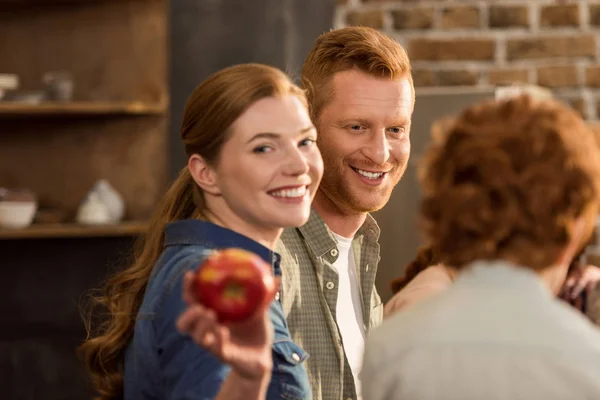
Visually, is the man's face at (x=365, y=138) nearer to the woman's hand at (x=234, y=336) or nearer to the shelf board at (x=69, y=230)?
the woman's hand at (x=234, y=336)

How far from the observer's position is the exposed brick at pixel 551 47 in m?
3.74

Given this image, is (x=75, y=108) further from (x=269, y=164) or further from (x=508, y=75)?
(x=269, y=164)

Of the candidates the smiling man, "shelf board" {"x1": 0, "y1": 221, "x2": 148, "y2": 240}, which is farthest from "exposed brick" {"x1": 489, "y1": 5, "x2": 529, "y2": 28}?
the smiling man

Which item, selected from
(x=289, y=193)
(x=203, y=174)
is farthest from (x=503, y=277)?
(x=203, y=174)

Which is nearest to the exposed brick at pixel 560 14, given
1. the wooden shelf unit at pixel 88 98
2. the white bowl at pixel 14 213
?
Answer: the wooden shelf unit at pixel 88 98

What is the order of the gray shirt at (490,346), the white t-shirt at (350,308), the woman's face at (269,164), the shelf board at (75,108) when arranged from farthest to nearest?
the shelf board at (75,108) < the white t-shirt at (350,308) < the woman's face at (269,164) < the gray shirt at (490,346)

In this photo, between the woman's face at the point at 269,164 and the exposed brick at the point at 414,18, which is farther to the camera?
the exposed brick at the point at 414,18

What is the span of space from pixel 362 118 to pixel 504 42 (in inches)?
84.2

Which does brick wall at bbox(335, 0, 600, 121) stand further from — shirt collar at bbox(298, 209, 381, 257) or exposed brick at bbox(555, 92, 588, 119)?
shirt collar at bbox(298, 209, 381, 257)

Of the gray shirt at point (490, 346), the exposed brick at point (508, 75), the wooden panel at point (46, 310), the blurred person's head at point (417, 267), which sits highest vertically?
the gray shirt at point (490, 346)

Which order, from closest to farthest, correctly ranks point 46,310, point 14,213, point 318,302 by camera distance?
point 318,302, point 14,213, point 46,310

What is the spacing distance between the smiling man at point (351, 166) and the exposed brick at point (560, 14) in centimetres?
206

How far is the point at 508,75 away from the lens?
379 cm

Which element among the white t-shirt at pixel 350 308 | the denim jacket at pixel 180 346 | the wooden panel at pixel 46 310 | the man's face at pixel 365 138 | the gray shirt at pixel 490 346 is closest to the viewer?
the gray shirt at pixel 490 346
